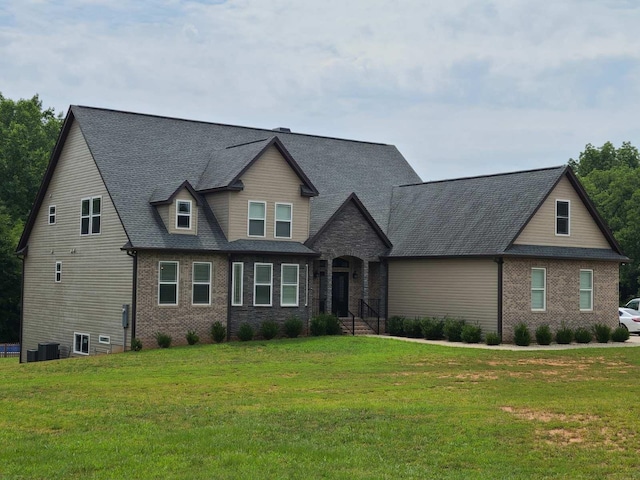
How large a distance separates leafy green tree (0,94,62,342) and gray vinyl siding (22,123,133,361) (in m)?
8.15

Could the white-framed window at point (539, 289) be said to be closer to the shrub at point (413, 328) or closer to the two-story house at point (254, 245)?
the two-story house at point (254, 245)

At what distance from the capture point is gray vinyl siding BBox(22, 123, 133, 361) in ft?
104

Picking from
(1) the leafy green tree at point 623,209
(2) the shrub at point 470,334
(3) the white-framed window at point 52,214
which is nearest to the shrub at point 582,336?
(2) the shrub at point 470,334

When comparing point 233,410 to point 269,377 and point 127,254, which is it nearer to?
point 269,377

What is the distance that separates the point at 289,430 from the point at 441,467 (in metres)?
3.03

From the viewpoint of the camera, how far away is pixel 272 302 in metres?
33.8

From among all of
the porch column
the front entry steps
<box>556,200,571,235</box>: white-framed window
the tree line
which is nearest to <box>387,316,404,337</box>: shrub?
the front entry steps

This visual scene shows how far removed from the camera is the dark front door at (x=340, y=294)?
37.4 m

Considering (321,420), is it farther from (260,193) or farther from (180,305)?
(260,193)

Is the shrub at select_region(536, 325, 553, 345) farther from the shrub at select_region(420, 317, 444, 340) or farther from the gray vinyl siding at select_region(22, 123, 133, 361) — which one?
the gray vinyl siding at select_region(22, 123, 133, 361)

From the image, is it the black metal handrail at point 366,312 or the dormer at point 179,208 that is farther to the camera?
the black metal handrail at point 366,312

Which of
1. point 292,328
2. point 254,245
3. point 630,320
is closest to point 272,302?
point 292,328

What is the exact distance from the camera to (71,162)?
35.5 metres

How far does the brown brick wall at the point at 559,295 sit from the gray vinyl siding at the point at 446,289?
559 mm
